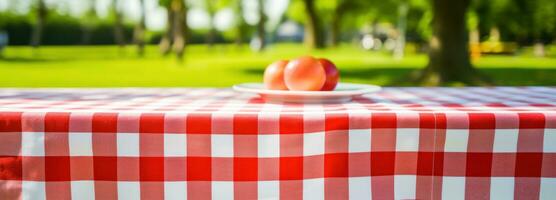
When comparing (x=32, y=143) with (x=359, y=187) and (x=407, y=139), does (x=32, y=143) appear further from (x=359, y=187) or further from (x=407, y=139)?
(x=407, y=139)

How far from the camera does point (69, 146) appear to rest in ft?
5.44

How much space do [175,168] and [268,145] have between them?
0.85 feet

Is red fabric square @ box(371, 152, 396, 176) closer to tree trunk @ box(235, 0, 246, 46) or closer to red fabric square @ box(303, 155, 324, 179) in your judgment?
red fabric square @ box(303, 155, 324, 179)

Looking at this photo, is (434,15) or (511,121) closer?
(511,121)

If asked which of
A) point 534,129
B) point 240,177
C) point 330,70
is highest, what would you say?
point 330,70

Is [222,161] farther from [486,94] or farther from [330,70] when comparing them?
[486,94]

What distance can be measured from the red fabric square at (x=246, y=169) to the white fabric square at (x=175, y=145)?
0.14m

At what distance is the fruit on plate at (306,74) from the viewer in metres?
1.94

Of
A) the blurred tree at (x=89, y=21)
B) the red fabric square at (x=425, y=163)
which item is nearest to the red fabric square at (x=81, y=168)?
the red fabric square at (x=425, y=163)

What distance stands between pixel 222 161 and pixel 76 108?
44cm

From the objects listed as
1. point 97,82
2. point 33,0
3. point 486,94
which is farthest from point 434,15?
point 33,0

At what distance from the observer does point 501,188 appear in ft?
5.65

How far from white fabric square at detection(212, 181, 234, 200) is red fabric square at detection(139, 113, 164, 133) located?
0.70 feet

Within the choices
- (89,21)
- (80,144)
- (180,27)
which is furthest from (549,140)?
(89,21)
